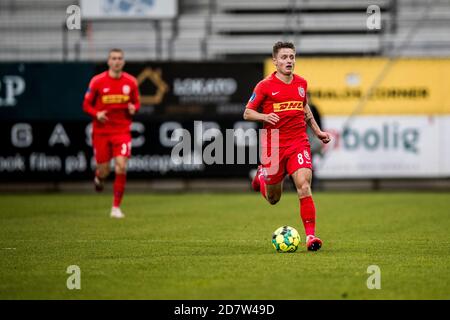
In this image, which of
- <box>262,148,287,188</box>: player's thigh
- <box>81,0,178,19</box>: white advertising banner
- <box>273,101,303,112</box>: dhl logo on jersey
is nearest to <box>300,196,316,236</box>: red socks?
<box>262,148,287,188</box>: player's thigh

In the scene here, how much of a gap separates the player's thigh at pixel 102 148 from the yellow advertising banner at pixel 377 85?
7.50 metres

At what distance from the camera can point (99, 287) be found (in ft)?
23.5

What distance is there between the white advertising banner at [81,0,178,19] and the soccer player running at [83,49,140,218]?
8904mm

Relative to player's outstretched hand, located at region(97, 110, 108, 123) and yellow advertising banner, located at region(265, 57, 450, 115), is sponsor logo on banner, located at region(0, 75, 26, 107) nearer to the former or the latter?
yellow advertising banner, located at region(265, 57, 450, 115)

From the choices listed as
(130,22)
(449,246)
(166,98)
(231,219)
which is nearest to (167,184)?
(166,98)

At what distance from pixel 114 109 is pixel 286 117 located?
5.41 meters

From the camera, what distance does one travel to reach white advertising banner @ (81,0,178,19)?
76.7 ft

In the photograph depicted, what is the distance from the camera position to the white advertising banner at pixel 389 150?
2116 cm

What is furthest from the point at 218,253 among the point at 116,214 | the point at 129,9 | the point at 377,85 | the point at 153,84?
the point at 129,9

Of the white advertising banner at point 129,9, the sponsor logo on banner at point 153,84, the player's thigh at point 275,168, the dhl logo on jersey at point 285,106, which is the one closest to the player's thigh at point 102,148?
the player's thigh at point 275,168

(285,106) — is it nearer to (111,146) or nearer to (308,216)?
(308,216)

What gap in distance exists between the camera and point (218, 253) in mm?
9328

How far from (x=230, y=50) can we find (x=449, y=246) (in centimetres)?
1446
